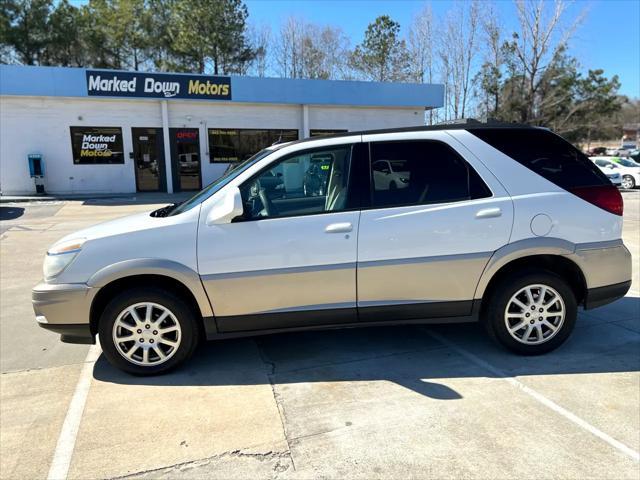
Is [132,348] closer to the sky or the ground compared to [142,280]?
closer to the ground

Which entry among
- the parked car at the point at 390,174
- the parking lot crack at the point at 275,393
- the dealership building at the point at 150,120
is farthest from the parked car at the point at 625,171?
the parking lot crack at the point at 275,393

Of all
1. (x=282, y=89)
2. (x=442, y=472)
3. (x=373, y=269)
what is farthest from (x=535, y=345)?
(x=282, y=89)

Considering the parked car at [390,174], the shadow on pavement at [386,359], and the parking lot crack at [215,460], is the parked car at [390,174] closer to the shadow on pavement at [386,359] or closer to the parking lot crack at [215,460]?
the shadow on pavement at [386,359]

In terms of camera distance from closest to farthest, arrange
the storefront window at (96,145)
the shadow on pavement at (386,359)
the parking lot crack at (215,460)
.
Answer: the parking lot crack at (215,460), the shadow on pavement at (386,359), the storefront window at (96,145)

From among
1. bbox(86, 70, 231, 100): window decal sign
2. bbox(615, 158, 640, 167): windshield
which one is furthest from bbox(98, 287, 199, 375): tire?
bbox(615, 158, 640, 167): windshield

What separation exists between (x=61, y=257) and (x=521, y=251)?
3.60 meters

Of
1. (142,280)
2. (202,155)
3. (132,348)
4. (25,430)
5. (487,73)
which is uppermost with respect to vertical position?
(487,73)

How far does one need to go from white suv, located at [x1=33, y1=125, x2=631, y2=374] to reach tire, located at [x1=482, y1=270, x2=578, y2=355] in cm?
1

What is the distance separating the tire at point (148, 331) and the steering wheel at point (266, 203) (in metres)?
0.97

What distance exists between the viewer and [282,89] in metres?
20.3

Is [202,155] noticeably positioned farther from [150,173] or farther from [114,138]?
[114,138]

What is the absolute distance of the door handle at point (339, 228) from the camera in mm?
3617

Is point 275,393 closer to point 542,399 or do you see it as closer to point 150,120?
point 542,399

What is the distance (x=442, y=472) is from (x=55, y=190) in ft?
67.1
